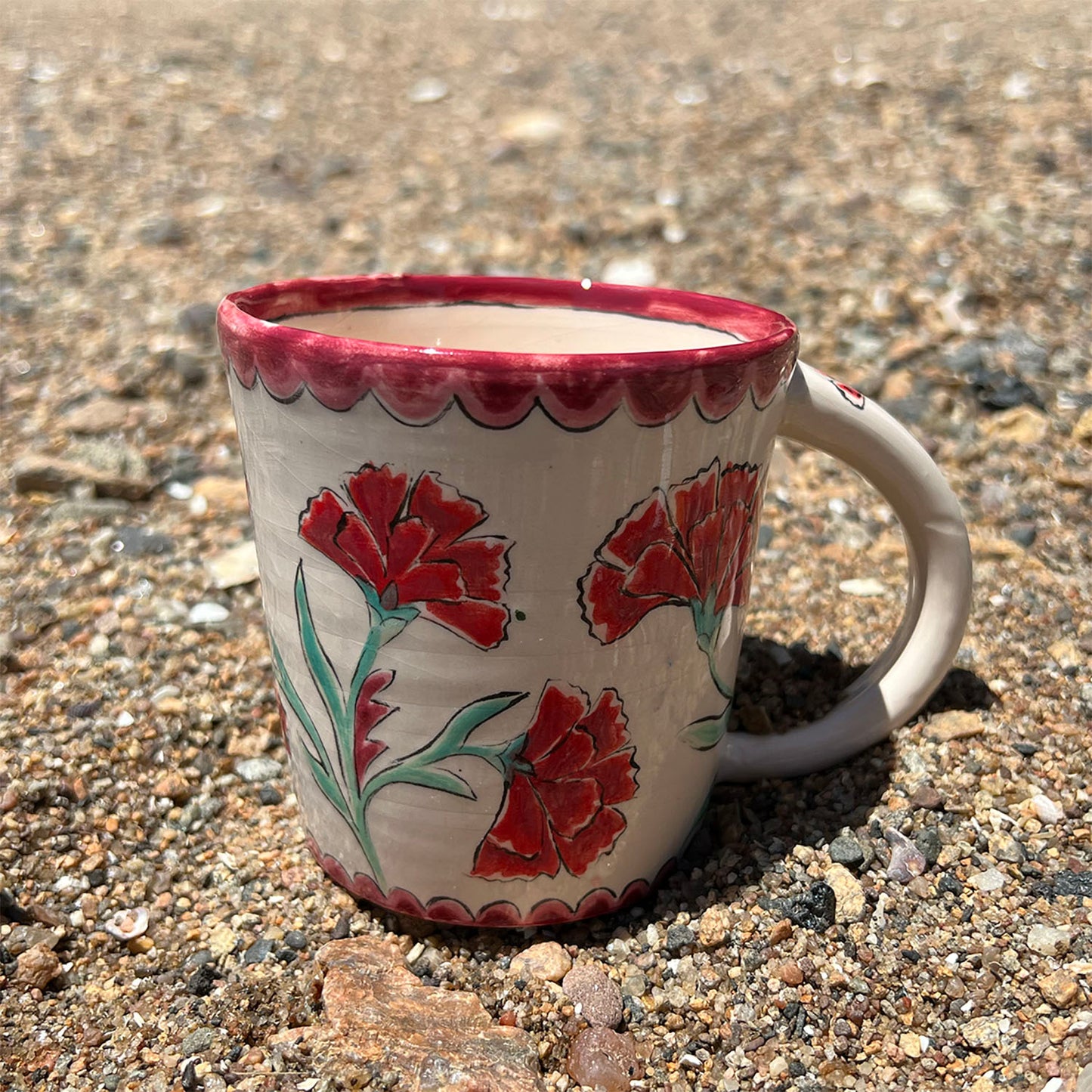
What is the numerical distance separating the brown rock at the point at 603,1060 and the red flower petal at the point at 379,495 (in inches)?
18.8

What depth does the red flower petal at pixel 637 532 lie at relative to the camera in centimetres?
93

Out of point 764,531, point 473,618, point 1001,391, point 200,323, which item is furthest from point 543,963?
point 200,323

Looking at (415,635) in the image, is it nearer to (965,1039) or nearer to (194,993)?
(194,993)

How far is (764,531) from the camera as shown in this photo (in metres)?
1.74

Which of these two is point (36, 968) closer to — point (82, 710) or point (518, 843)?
point (82, 710)

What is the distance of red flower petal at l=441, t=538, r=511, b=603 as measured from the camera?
2.99ft

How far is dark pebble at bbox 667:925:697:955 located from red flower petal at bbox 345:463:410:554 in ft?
1.60

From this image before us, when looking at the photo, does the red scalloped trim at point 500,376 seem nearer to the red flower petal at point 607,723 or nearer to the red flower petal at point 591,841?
the red flower petal at point 607,723

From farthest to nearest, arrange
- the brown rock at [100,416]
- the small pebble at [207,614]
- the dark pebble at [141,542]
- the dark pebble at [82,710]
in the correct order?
the brown rock at [100,416], the dark pebble at [141,542], the small pebble at [207,614], the dark pebble at [82,710]

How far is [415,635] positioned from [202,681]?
1.92 ft

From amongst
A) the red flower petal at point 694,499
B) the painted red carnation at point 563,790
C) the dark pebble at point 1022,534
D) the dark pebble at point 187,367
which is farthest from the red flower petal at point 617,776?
the dark pebble at point 187,367

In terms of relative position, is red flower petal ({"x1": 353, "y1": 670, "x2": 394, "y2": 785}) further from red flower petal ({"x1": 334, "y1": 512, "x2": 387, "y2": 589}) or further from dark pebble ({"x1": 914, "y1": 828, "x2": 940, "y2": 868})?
dark pebble ({"x1": 914, "y1": 828, "x2": 940, "y2": 868})

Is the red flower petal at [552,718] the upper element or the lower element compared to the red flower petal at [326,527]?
lower

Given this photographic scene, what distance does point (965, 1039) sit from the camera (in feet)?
3.17
